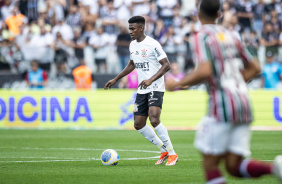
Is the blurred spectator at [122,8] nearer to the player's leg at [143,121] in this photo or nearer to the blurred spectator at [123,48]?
the blurred spectator at [123,48]

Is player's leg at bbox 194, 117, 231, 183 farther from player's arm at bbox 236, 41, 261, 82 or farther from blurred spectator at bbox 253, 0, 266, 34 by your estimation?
blurred spectator at bbox 253, 0, 266, 34

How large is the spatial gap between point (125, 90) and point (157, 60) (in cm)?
973

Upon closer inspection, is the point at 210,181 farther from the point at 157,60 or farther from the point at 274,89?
the point at 274,89

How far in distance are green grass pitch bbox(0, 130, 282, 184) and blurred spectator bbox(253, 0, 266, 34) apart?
20.9ft

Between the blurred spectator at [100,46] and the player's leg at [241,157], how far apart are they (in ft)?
53.2

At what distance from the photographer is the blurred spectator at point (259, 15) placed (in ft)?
75.8

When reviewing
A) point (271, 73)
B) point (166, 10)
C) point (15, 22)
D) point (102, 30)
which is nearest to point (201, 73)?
point (271, 73)

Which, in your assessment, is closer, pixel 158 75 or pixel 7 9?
pixel 158 75

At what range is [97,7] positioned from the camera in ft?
77.3

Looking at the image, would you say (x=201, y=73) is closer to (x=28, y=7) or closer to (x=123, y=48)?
(x=123, y=48)

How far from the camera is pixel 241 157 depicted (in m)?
5.45

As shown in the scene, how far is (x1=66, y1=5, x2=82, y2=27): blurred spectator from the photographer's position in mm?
22562

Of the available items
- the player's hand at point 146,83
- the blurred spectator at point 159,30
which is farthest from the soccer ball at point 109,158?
the blurred spectator at point 159,30

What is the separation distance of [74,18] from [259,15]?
24.8 feet
